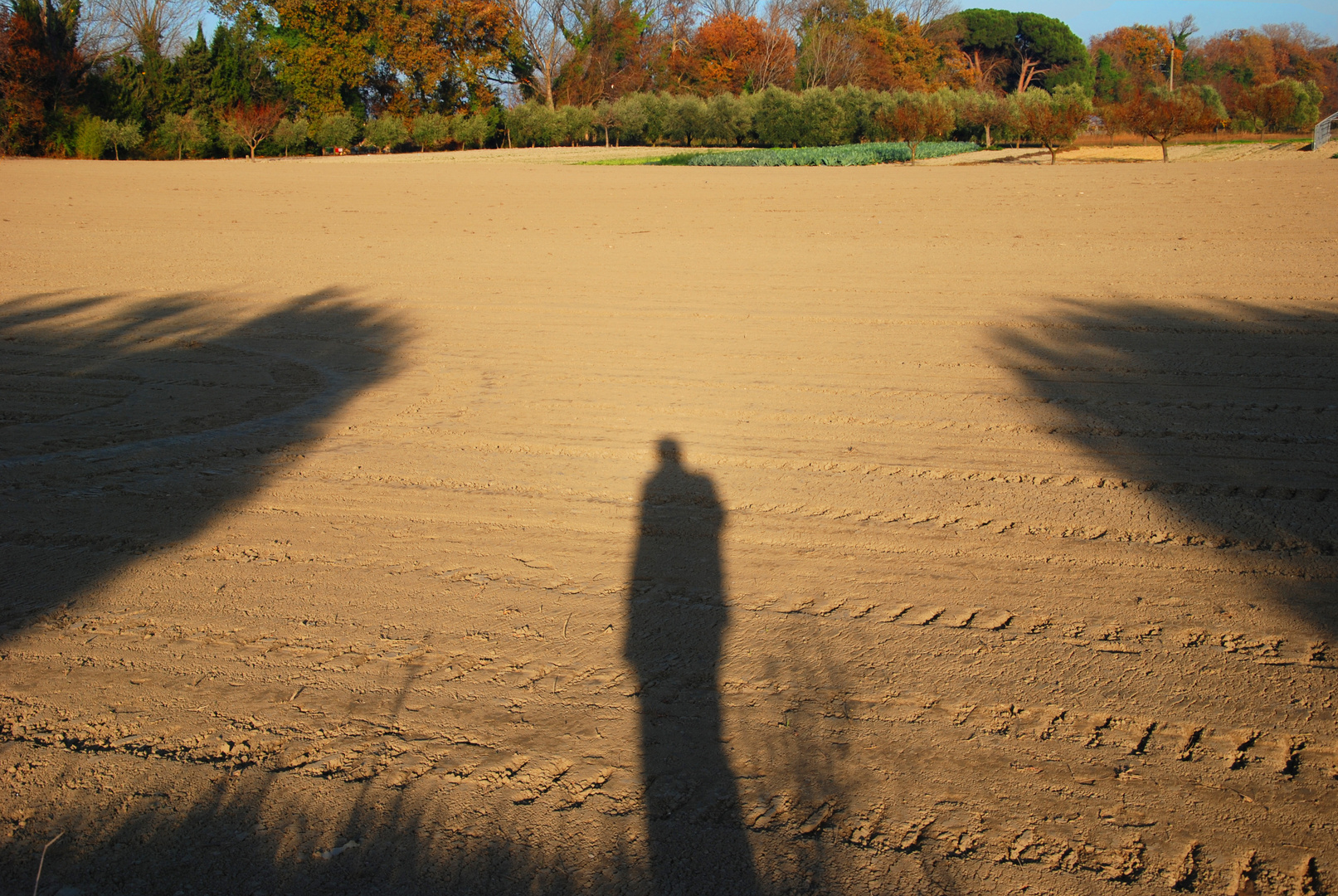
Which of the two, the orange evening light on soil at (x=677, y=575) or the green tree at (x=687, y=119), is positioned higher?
the green tree at (x=687, y=119)

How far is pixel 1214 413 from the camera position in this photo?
5.38 m

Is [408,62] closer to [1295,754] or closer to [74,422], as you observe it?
[74,422]

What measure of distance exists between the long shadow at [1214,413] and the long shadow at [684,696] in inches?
73.4

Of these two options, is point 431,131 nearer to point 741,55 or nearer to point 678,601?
point 741,55

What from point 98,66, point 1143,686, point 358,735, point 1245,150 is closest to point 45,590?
point 358,735

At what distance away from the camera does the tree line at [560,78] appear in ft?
126

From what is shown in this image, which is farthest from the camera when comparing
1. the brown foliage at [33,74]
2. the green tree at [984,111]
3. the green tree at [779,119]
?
the green tree at [984,111]

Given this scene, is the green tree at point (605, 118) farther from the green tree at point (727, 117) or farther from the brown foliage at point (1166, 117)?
the brown foliage at point (1166, 117)

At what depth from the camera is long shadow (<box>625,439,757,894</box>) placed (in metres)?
2.27

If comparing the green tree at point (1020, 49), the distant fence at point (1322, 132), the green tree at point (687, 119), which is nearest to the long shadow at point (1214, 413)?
the distant fence at point (1322, 132)

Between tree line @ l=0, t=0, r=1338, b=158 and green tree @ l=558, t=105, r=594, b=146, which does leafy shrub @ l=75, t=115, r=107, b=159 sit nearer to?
tree line @ l=0, t=0, r=1338, b=158

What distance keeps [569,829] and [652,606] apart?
3.69 feet

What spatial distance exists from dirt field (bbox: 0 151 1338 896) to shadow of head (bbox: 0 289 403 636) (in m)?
0.04

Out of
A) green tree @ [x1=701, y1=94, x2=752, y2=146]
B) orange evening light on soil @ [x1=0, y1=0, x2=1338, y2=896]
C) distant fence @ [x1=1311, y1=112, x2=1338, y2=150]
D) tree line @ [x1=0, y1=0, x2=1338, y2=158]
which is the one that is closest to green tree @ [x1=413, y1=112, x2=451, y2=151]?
tree line @ [x1=0, y1=0, x2=1338, y2=158]
